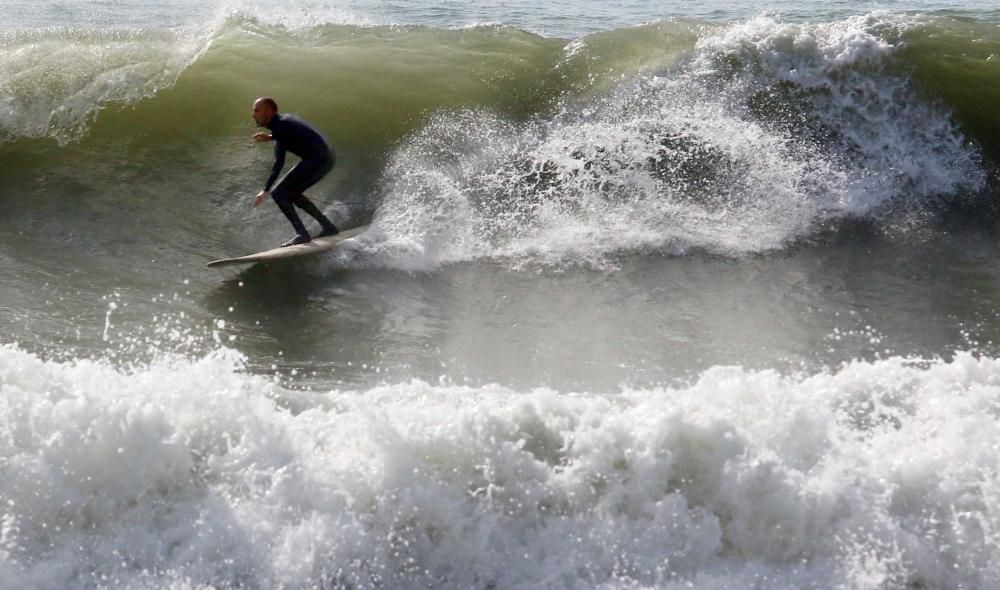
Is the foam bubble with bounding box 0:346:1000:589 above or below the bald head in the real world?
below

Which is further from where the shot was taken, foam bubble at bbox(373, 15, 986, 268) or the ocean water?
foam bubble at bbox(373, 15, 986, 268)

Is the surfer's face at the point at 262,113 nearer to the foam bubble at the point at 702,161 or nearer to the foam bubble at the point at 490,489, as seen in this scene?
the foam bubble at the point at 702,161

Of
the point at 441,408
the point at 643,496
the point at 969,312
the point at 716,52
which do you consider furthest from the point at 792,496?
the point at 716,52

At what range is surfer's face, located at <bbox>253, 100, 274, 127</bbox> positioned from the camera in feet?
25.5

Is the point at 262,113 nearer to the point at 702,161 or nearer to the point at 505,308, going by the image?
the point at 505,308

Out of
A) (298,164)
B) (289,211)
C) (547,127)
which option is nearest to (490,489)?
(289,211)

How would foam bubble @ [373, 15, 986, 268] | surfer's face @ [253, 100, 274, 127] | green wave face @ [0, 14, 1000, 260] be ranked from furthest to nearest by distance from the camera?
1. green wave face @ [0, 14, 1000, 260]
2. foam bubble @ [373, 15, 986, 268]
3. surfer's face @ [253, 100, 274, 127]

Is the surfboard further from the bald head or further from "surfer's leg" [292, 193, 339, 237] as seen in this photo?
the bald head

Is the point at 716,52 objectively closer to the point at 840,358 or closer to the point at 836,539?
the point at 840,358

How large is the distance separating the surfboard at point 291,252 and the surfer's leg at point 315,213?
0.10 m

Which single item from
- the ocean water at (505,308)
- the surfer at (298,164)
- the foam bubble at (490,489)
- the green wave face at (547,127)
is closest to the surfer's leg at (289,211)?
the surfer at (298,164)

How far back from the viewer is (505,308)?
733 cm

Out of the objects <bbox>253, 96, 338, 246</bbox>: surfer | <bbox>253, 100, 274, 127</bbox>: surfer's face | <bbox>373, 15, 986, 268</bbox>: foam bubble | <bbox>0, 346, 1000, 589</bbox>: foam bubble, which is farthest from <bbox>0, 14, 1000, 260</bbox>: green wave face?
<bbox>0, 346, 1000, 589</bbox>: foam bubble

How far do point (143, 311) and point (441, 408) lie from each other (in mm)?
3282
